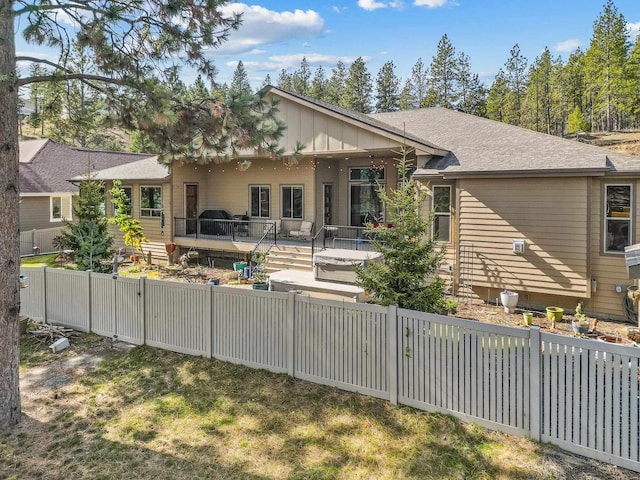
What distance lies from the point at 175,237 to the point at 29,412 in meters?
11.7

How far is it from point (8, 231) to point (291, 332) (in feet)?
13.3

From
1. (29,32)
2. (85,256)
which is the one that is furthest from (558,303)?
(85,256)

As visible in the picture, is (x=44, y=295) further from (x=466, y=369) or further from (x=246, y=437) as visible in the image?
(x=466, y=369)

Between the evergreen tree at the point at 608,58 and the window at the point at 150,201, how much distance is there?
4564 centimetres

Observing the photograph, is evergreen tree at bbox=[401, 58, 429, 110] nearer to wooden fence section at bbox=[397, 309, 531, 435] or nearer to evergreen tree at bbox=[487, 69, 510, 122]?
evergreen tree at bbox=[487, 69, 510, 122]

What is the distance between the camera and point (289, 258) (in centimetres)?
1395

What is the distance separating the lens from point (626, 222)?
32.3ft

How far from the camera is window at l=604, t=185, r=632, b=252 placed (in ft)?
32.2

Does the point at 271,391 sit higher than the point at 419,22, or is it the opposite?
the point at 419,22

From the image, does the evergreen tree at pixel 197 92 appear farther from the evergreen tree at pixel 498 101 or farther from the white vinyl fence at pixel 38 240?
the evergreen tree at pixel 498 101

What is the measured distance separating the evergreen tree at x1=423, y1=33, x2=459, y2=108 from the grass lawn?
4851 cm

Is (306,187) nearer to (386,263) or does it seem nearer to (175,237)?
(175,237)

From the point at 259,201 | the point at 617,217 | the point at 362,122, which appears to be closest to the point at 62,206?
the point at 259,201

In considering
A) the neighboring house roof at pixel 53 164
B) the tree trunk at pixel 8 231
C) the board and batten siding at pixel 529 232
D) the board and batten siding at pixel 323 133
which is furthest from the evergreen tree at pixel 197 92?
the neighboring house roof at pixel 53 164
